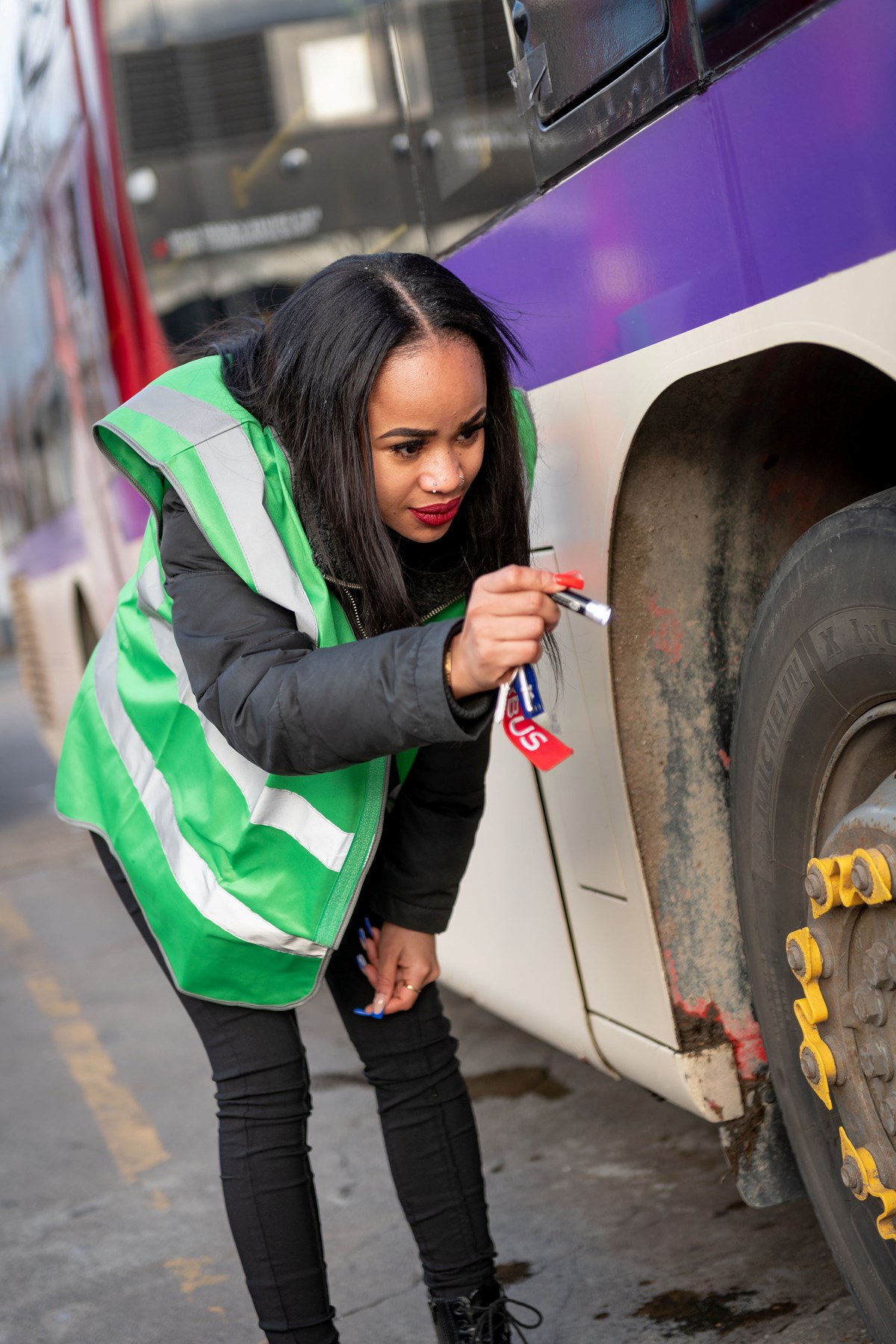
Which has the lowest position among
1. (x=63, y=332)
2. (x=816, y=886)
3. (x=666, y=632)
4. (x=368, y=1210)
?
(x=368, y=1210)

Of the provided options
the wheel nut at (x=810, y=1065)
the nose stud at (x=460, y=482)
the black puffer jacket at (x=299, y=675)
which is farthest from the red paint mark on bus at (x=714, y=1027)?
the nose stud at (x=460, y=482)

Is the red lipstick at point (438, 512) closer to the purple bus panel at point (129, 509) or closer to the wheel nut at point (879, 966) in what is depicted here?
the wheel nut at point (879, 966)

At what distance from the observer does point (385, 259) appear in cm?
157

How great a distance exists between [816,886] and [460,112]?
117cm

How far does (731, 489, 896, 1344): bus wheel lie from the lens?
1.39m

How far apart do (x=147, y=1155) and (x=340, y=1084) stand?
0.48 metres

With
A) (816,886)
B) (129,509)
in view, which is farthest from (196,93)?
(816,886)

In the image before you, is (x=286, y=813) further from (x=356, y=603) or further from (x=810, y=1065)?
(x=810, y=1065)

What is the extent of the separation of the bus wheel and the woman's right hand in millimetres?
312

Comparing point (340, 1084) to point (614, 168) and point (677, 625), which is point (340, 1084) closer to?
point (677, 625)

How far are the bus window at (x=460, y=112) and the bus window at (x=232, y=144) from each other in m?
0.54

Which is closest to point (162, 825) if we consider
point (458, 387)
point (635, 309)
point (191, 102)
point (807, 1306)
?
point (458, 387)

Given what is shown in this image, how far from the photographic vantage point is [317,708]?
1.37 m

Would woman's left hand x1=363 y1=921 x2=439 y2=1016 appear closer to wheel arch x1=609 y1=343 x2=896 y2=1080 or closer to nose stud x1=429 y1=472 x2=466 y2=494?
wheel arch x1=609 y1=343 x2=896 y2=1080
